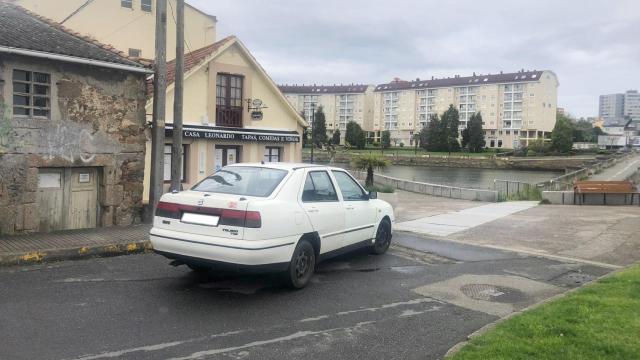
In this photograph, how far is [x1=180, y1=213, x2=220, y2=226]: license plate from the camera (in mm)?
6469

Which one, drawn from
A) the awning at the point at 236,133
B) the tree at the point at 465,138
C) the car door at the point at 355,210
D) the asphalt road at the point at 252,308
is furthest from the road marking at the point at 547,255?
the tree at the point at 465,138

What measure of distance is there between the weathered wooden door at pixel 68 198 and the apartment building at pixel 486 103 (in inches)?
4676

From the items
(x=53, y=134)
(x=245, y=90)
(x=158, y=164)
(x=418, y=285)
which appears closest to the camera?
(x=418, y=285)

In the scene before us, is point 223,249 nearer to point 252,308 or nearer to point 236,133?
point 252,308

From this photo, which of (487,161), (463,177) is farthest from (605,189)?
(487,161)

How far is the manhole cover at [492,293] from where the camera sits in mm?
7047

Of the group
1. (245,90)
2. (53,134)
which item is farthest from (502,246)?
(245,90)

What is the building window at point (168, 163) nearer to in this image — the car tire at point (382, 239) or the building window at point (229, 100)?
the building window at point (229, 100)

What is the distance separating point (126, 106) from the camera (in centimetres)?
1179

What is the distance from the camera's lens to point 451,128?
110m

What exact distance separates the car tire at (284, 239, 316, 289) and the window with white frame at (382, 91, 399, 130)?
13979 cm

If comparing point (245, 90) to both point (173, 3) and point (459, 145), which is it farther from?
point (459, 145)

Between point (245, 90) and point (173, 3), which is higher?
point (173, 3)

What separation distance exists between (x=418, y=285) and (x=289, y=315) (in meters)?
2.35
